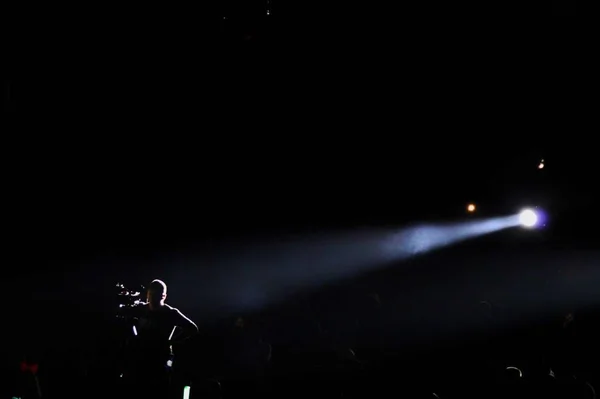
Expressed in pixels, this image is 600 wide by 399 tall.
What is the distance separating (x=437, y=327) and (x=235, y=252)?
11.7 ft

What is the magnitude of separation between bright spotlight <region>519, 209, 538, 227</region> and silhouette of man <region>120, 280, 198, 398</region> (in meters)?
6.95

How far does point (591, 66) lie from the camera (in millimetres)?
5746

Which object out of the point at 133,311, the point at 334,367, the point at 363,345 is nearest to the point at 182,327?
the point at 133,311

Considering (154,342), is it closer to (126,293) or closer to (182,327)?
(182,327)

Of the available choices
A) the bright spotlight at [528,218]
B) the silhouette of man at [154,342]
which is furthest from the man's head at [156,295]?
the bright spotlight at [528,218]

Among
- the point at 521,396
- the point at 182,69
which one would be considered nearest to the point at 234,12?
the point at 182,69

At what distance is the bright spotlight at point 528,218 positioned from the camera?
8630 millimetres

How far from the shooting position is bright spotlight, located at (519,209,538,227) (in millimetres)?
8630

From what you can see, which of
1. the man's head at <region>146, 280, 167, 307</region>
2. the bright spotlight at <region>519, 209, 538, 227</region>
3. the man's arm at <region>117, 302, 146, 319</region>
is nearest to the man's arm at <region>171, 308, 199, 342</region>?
the man's head at <region>146, 280, 167, 307</region>

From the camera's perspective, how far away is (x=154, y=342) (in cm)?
361

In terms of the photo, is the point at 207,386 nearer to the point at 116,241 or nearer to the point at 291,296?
the point at 116,241

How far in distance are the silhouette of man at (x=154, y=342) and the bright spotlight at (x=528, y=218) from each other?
22.8 ft

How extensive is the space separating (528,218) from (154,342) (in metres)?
7.37

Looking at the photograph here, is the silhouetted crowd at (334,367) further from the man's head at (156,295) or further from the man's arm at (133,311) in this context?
the man's head at (156,295)
